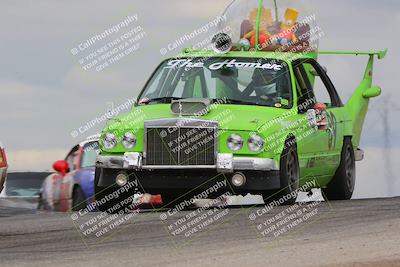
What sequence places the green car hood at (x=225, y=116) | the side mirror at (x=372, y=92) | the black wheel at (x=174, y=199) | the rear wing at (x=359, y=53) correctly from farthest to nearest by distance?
the side mirror at (x=372, y=92)
the rear wing at (x=359, y=53)
the black wheel at (x=174, y=199)
the green car hood at (x=225, y=116)

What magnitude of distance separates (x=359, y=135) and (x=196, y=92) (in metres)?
3.63

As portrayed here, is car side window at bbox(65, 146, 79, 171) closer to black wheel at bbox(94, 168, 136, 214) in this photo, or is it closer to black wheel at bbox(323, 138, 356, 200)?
black wheel at bbox(94, 168, 136, 214)

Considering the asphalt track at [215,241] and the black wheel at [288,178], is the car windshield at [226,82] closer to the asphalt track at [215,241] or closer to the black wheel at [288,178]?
the black wheel at [288,178]

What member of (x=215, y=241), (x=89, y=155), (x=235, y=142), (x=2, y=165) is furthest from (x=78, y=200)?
(x=215, y=241)

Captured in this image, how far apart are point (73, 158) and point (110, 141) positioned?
3972mm

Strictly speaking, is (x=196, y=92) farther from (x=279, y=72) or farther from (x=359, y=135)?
(x=359, y=135)

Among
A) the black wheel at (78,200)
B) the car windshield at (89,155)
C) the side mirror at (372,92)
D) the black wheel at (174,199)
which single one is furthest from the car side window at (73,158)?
the side mirror at (372,92)

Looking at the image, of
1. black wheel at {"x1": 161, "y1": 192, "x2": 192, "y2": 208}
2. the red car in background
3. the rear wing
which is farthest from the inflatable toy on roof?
the red car in background

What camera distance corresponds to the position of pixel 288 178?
15.8 meters

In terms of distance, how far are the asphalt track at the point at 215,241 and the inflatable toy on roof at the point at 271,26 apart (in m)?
3.98

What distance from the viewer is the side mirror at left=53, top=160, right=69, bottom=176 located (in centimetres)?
1912

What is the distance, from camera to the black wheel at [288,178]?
15664 millimetres

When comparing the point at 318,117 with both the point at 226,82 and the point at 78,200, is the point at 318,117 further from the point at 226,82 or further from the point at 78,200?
the point at 78,200

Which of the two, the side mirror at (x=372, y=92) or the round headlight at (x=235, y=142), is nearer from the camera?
the round headlight at (x=235, y=142)
